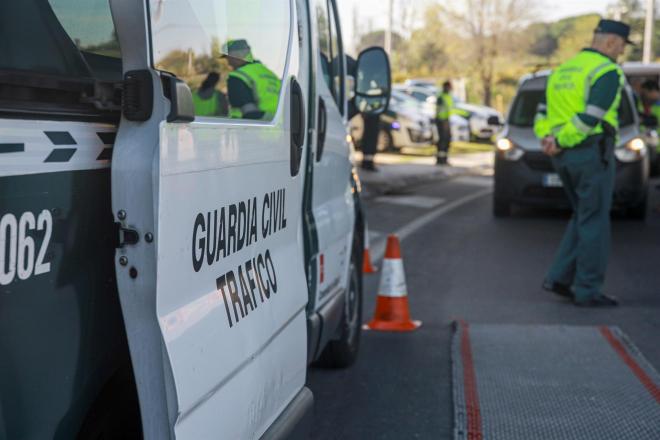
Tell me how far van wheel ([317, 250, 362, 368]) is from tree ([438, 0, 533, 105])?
138ft

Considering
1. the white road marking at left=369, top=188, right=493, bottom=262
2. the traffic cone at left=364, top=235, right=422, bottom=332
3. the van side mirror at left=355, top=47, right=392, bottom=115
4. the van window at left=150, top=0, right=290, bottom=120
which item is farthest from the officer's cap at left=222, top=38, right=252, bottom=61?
the white road marking at left=369, top=188, right=493, bottom=262

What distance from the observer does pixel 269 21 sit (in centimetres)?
361

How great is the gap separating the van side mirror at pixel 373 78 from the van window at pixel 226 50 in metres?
1.91

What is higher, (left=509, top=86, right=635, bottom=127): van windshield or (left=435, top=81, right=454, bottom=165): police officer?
(left=509, top=86, right=635, bottom=127): van windshield

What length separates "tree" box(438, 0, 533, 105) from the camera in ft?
157

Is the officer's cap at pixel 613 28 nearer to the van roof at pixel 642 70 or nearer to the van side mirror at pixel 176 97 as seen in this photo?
the van side mirror at pixel 176 97

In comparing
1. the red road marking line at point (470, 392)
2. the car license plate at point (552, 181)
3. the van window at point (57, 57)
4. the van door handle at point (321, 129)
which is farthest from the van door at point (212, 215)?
the car license plate at point (552, 181)

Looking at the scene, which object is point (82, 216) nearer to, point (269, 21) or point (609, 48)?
point (269, 21)

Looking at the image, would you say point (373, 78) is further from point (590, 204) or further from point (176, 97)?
point (176, 97)

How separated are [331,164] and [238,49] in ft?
5.54

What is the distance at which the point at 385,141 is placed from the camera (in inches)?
1008

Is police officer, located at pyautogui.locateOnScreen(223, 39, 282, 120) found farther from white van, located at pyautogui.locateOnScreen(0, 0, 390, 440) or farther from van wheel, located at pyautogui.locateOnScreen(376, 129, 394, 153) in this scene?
van wheel, located at pyautogui.locateOnScreen(376, 129, 394, 153)

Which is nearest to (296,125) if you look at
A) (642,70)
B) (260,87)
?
(260,87)

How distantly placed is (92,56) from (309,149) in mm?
1777
